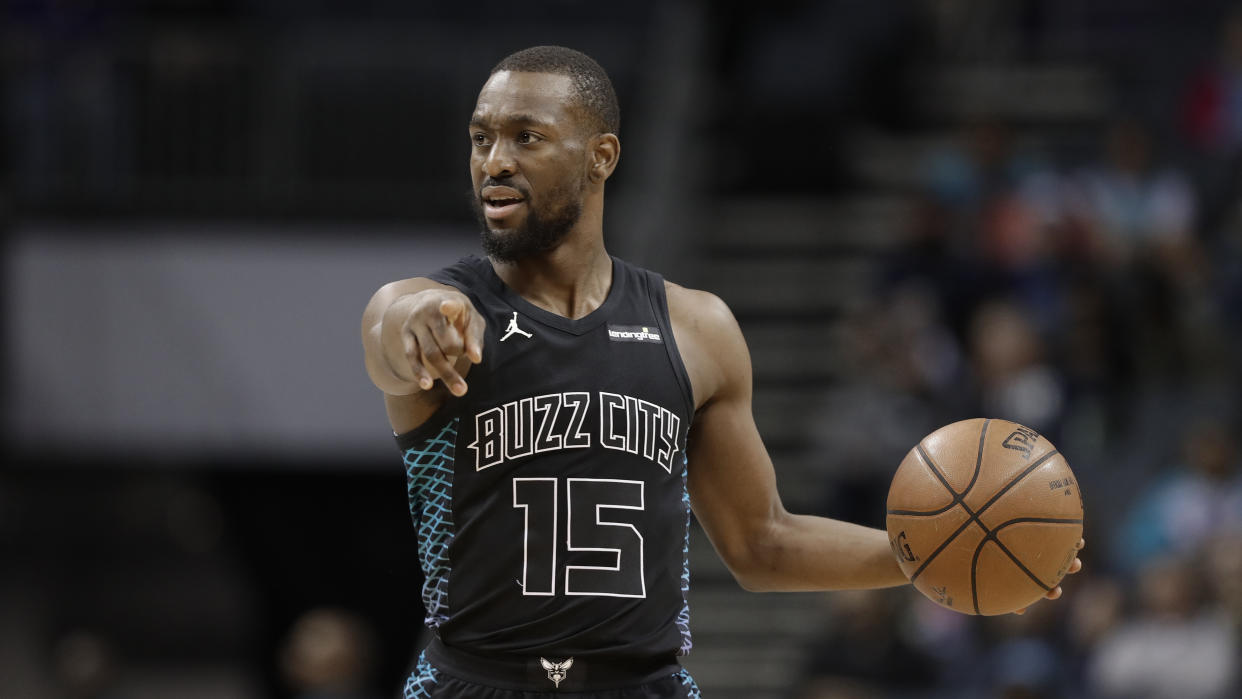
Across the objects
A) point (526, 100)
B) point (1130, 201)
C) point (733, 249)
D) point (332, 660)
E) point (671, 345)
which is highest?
point (1130, 201)

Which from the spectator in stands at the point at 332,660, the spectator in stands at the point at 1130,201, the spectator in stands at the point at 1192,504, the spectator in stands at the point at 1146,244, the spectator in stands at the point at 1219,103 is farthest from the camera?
the spectator in stands at the point at 1219,103

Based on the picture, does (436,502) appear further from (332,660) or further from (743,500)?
(332,660)

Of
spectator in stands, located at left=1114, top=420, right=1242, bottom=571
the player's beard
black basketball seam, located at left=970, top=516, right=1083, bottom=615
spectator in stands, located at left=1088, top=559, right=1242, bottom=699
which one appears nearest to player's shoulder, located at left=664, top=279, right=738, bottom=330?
the player's beard

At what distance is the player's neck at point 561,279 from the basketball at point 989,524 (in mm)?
1053

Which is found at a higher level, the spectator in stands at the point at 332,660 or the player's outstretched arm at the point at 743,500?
the player's outstretched arm at the point at 743,500

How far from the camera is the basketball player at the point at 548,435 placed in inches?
183

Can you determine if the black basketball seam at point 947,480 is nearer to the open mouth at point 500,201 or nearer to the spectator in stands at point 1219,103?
the open mouth at point 500,201

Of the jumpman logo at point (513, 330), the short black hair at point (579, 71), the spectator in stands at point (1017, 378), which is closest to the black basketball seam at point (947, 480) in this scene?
the jumpman logo at point (513, 330)

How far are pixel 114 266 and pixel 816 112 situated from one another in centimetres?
601

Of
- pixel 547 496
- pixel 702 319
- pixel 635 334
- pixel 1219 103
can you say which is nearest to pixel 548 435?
pixel 547 496

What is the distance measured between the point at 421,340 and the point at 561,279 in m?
0.91

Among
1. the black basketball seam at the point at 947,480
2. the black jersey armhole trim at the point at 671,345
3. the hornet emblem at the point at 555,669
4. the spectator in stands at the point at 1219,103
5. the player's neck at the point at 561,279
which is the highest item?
the spectator in stands at the point at 1219,103

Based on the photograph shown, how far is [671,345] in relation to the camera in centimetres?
497

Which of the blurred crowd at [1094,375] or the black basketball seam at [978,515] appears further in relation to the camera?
the blurred crowd at [1094,375]
